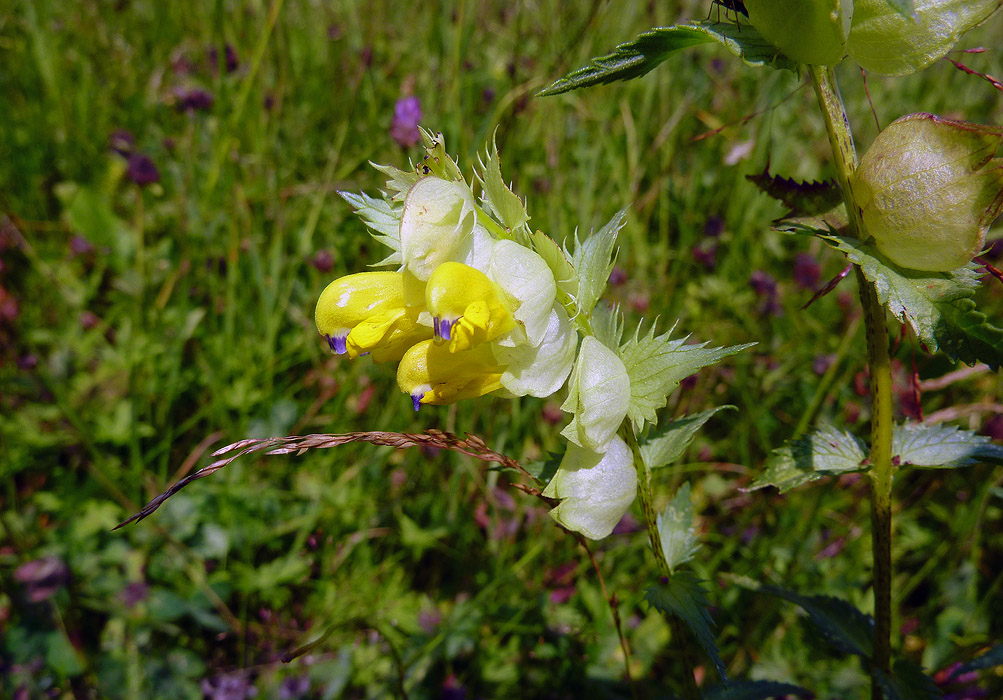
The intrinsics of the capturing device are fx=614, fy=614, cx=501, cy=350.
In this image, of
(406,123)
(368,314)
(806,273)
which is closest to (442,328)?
(368,314)

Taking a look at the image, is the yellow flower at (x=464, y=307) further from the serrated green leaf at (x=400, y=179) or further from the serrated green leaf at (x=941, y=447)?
the serrated green leaf at (x=941, y=447)

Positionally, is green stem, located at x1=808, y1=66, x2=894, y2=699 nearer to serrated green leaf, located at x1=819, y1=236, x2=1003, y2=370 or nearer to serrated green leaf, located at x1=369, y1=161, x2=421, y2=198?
serrated green leaf, located at x1=819, y1=236, x2=1003, y2=370

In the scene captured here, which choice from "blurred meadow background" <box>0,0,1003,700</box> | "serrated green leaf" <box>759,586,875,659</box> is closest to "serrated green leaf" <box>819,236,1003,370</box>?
"blurred meadow background" <box>0,0,1003,700</box>

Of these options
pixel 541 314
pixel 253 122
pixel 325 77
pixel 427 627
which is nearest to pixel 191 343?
pixel 253 122

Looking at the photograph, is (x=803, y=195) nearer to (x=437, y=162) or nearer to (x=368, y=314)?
(x=437, y=162)

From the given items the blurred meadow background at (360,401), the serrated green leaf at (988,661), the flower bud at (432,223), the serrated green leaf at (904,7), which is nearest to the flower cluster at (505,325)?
the flower bud at (432,223)
